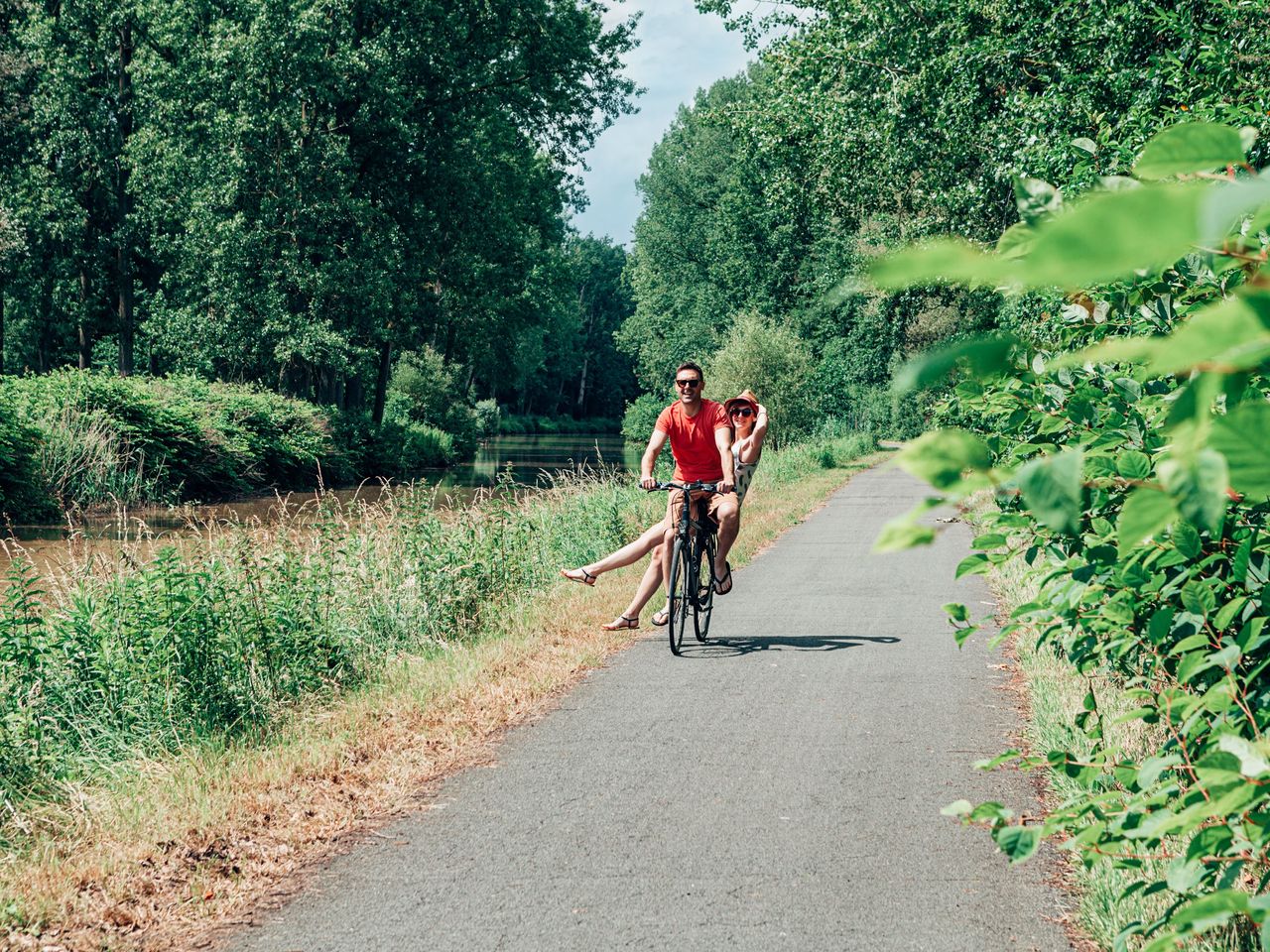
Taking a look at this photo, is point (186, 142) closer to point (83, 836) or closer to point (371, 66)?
point (371, 66)

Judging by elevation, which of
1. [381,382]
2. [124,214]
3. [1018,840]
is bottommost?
[1018,840]

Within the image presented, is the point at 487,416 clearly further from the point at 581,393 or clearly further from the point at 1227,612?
the point at 1227,612

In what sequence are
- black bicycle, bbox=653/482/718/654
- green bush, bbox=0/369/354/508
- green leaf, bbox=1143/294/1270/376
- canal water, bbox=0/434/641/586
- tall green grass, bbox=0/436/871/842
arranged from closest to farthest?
green leaf, bbox=1143/294/1270/376 < tall green grass, bbox=0/436/871/842 < black bicycle, bbox=653/482/718/654 < canal water, bbox=0/434/641/586 < green bush, bbox=0/369/354/508

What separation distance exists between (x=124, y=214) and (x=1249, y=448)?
42.1 metres

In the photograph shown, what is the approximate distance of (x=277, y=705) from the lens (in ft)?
23.8

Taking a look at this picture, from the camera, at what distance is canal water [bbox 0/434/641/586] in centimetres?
1128

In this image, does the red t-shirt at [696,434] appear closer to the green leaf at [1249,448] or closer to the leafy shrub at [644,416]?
the green leaf at [1249,448]

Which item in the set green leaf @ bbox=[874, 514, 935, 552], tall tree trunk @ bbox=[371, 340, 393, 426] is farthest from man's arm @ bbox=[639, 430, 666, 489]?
tall tree trunk @ bbox=[371, 340, 393, 426]

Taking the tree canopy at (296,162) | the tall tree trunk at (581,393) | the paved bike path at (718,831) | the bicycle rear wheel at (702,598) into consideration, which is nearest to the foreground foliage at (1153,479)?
the paved bike path at (718,831)

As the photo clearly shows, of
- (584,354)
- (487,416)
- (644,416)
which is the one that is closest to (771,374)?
(644,416)

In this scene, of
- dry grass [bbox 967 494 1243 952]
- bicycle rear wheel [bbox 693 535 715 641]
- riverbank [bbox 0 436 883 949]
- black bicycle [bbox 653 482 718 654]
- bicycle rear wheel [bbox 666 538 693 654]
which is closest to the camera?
dry grass [bbox 967 494 1243 952]

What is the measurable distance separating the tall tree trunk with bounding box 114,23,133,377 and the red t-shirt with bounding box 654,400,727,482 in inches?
1164

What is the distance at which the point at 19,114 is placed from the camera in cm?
3500

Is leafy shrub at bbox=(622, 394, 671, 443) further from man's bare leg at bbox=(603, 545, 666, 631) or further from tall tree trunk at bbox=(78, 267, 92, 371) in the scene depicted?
man's bare leg at bbox=(603, 545, 666, 631)
